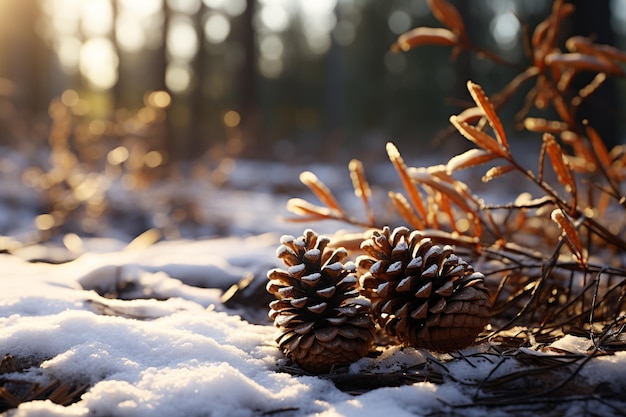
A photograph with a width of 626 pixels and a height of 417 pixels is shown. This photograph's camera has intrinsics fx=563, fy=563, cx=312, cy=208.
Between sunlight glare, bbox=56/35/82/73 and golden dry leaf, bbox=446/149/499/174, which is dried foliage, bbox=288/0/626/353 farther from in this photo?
sunlight glare, bbox=56/35/82/73

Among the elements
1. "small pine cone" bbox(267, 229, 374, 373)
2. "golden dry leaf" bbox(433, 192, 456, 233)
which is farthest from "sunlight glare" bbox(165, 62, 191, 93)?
"small pine cone" bbox(267, 229, 374, 373)

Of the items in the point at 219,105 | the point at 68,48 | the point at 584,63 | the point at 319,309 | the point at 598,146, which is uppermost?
the point at 68,48

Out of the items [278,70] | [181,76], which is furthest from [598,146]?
[181,76]

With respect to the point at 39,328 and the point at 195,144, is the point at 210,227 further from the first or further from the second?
the point at 195,144

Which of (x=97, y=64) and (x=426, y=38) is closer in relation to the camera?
(x=426, y=38)

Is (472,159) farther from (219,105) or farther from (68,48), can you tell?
(68,48)

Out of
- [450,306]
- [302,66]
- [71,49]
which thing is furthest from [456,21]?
[71,49]
